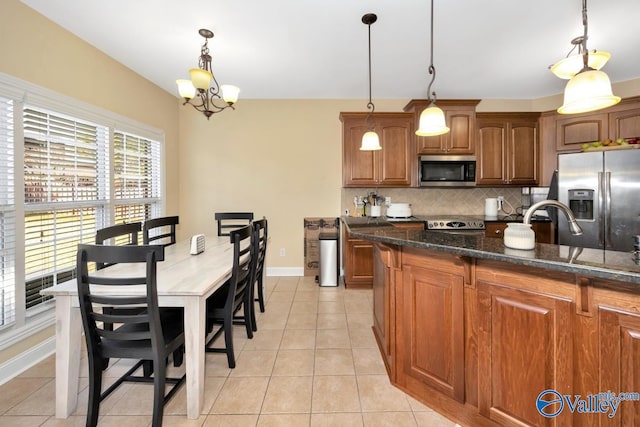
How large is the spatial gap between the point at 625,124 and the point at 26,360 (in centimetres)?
642

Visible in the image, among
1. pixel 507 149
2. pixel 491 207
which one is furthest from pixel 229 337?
pixel 507 149

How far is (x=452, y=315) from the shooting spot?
4.98 feet

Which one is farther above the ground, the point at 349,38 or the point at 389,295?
the point at 349,38

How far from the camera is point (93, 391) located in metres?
1.49

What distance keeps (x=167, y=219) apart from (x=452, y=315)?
8.98ft

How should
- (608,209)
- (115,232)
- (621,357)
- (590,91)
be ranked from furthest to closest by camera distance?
(608,209)
(115,232)
(590,91)
(621,357)

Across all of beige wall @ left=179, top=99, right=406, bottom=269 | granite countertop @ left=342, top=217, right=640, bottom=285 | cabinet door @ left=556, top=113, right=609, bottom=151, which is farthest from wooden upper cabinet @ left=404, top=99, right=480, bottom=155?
granite countertop @ left=342, top=217, right=640, bottom=285

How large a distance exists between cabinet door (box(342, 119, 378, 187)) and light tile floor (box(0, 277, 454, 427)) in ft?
6.86

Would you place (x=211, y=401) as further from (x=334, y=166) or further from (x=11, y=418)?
(x=334, y=166)

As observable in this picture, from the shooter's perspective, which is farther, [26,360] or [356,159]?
[356,159]

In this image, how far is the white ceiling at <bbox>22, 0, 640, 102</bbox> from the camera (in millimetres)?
2209

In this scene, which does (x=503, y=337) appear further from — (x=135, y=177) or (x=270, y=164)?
(x=135, y=177)

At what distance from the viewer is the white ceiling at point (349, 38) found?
7.25 feet

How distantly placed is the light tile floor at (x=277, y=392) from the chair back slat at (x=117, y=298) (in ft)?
1.68
